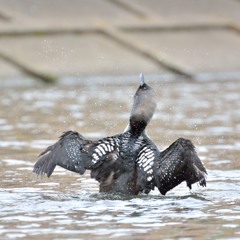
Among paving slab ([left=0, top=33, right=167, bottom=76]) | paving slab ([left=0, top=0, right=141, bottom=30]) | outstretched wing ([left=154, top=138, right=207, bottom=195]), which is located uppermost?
paving slab ([left=0, top=0, right=141, bottom=30])

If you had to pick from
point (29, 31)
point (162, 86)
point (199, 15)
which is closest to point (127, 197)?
point (162, 86)

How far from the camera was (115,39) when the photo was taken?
24297 millimetres

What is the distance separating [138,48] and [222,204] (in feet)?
48.7

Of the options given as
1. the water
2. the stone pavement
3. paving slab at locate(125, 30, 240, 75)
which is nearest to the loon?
the water

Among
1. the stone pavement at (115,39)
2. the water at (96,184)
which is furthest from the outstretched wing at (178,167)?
the stone pavement at (115,39)

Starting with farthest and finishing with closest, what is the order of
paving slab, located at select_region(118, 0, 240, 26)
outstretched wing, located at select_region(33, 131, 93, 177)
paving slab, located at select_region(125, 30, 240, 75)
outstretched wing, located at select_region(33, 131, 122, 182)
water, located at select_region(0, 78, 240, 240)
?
paving slab, located at select_region(118, 0, 240, 26) < paving slab, located at select_region(125, 30, 240, 75) < outstretched wing, located at select_region(33, 131, 93, 177) < outstretched wing, located at select_region(33, 131, 122, 182) < water, located at select_region(0, 78, 240, 240)

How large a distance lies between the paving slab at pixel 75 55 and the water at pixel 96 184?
1.84 m

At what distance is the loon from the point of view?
31.0 ft

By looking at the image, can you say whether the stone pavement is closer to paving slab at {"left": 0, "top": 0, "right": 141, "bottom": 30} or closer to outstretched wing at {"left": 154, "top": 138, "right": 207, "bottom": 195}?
paving slab at {"left": 0, "top": 0, "right": 141, "bottom": 30}

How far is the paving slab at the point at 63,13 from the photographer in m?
24.6

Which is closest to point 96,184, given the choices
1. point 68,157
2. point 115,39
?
point 68,157

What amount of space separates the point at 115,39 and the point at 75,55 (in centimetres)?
174

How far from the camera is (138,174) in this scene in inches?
373

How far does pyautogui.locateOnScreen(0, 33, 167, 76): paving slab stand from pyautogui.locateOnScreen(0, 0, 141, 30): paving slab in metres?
0.62
